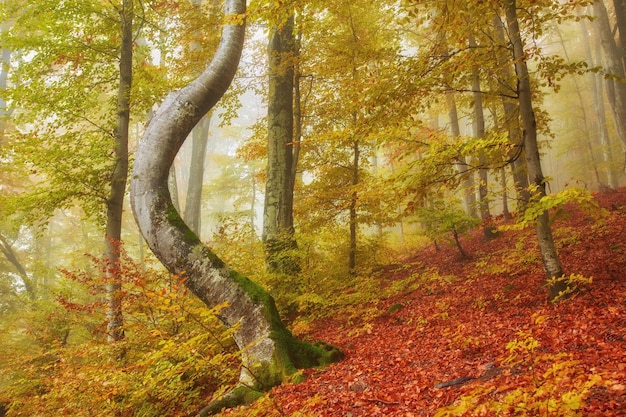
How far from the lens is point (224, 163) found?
2208 centimetres

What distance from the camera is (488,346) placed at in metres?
4.43

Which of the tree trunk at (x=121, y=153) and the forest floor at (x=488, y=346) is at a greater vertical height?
the tree trunk at (x=121, y=153)

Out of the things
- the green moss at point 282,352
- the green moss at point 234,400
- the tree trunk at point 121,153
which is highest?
the tree trunk at point 121,153

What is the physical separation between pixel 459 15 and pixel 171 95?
4598 mm

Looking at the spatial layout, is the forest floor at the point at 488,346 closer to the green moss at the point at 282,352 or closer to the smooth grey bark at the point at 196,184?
the green moss at the point at 282,352

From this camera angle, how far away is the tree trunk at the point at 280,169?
778 cm

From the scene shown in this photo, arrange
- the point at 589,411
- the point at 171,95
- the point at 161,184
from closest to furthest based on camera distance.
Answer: the point at 589,411 → the point at 161,184 → the point at 171,95

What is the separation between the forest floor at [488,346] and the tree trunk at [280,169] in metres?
1.66

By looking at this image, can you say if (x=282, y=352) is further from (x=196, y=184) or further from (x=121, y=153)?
(x=196, y=184)

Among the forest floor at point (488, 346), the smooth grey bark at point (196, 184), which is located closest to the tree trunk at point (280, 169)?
the forest floor at point (488, 346)

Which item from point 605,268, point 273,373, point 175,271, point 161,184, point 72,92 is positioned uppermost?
point 72,92

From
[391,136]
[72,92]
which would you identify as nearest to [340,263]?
[391,136]

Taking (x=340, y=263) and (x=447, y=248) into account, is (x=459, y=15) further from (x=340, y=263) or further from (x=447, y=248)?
(x=447, y=248)

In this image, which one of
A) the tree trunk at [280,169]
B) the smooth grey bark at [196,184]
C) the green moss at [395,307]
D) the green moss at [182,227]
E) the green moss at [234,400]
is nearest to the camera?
the green moss at [234,400]
